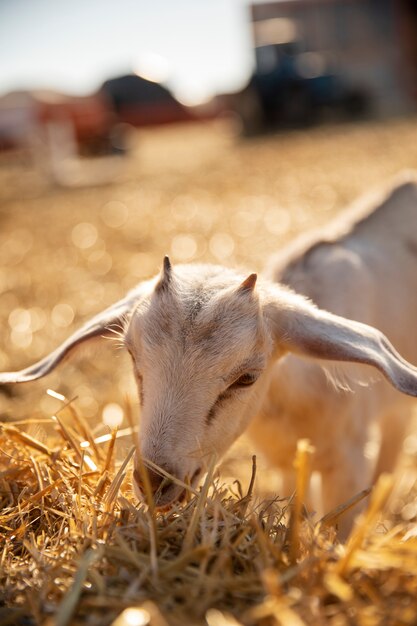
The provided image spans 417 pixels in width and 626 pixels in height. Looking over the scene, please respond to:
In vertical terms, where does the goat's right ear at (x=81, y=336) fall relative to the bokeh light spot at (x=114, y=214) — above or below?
above

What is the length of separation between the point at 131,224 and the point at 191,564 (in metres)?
9.24

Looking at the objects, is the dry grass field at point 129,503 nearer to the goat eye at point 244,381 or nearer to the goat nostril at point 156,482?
the goat nostril at point 156,482

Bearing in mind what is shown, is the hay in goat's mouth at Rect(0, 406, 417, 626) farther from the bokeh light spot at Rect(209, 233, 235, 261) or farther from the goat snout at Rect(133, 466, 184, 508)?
the bokeh light spot at Rect(209, 233, 235, 261)

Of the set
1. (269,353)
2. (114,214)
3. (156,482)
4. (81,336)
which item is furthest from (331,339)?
(114,214)

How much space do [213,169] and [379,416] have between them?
1365 centimetres

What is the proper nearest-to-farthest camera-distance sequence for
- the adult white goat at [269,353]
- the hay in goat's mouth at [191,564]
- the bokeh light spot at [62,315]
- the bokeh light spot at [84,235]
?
the hay in goat's mouth at [191,564] → the adult white goat at [269,353] → the bokeh light spot at [62,315] → the bokeh light spot at [84,235]

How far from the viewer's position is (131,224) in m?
11.1

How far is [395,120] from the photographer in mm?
23484

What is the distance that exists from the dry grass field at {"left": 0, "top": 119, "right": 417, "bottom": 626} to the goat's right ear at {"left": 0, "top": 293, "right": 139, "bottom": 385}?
0.13 meters

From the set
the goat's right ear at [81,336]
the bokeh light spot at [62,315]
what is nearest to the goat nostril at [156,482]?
the goat's right ear at [81,336]

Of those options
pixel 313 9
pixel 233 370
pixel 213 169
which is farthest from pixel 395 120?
pixel 233 370

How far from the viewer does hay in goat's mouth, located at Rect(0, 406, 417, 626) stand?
1.89 metres

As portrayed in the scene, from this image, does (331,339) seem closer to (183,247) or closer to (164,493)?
(164,493)

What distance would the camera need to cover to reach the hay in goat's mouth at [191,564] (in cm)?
189
